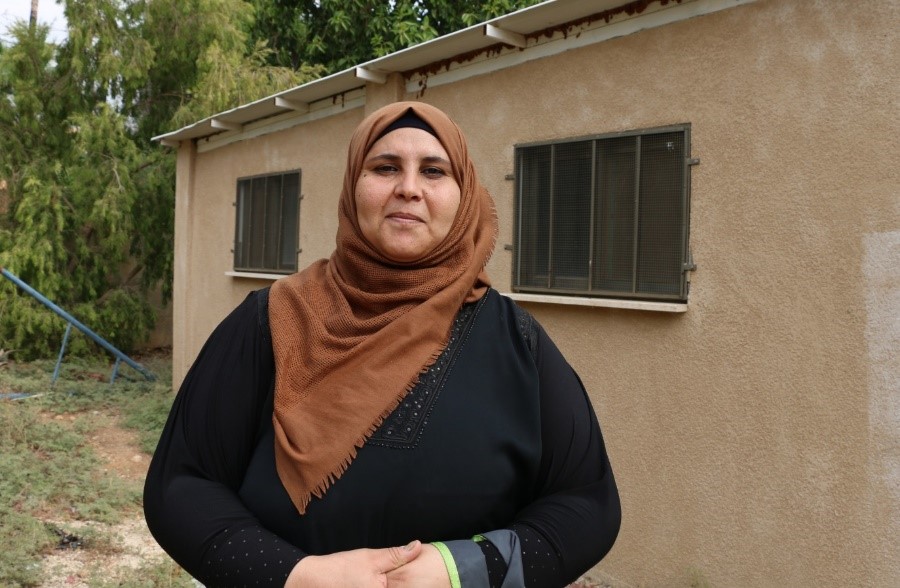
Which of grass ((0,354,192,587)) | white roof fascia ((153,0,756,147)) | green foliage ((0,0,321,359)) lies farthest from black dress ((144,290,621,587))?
Answer: green foliage ((0,0,321,359))

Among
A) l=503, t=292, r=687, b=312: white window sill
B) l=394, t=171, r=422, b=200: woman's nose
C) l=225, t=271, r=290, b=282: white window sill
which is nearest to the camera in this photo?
l=394, t=171, r=422, b=200: woman's nose

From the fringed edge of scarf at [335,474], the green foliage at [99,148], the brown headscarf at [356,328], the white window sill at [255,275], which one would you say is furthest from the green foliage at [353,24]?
the fringed edge of scarf at [335,474]

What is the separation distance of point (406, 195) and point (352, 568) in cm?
71

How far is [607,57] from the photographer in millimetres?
4598

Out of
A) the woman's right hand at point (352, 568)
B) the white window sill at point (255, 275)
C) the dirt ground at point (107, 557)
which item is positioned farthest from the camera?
the white window sill at point (255, 275)

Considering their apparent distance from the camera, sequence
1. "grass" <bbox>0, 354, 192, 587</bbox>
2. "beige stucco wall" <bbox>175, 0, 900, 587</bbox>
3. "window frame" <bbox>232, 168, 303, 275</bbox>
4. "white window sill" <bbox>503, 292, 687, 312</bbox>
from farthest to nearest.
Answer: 1. "window frame" <bbox>232, 168, 303, 275</bbox>
2. "grass" <bbox>0, 354, 192, 587</bbox>
3. "white window sill" <bbox>503, 292, 687, 312</bbox>
4. "beige stucco wall" <bbox>175, 0, 900, 587</bbox>

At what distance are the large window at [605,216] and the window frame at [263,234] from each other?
3.08 metres

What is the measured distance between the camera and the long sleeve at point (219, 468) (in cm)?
154

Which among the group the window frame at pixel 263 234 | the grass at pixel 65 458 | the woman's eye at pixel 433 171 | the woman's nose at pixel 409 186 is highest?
the window frame at pixel 263 234

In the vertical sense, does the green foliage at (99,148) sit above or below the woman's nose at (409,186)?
above

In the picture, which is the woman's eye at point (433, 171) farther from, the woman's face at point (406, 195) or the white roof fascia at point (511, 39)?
the white roof fascia at point (511, 39)

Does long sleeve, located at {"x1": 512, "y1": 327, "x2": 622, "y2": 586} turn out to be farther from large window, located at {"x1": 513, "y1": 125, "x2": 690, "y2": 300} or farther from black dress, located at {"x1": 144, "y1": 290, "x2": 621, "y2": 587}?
large window, located at {"x1": 513, "y1": 125, "x2": 690, "y2": 300}

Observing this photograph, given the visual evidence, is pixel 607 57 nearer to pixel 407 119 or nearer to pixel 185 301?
pixel 407 119

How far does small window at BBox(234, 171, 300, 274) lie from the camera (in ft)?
25.5
